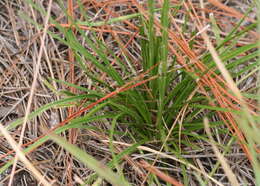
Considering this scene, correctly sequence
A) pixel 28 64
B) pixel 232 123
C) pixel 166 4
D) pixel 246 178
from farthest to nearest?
pixel 28 64 → pixel 246 178 → pixel 232 123 → pixel 166 4

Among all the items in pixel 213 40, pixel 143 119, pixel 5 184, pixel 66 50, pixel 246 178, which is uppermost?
pixel 213 40

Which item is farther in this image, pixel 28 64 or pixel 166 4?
pixel 28 64

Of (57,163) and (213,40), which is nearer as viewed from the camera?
(57,163)

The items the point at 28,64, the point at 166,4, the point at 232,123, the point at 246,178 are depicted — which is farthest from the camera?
the point at 28,64

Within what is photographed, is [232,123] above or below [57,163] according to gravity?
above

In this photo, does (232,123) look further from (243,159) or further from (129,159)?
Result: (129,159)

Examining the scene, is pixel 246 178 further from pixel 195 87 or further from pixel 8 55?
pixel 8 55

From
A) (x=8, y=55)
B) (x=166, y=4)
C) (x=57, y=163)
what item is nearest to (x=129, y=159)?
(x=57, y=163)

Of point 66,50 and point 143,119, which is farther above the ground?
point 66,50

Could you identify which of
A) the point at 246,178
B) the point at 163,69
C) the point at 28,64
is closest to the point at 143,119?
the point at 163,69

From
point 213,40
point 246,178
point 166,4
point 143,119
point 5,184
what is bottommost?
point 5,184
